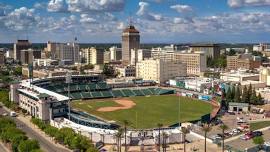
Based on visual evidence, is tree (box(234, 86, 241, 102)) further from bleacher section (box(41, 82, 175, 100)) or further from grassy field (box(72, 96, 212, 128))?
bleacher section (box(41, 82, 175, 100))

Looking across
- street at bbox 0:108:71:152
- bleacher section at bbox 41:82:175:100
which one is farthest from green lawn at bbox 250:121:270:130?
bleacher section at bbox 41:82:175:100

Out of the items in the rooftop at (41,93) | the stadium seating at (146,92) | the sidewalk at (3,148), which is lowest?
the sidewalk at (3,148)

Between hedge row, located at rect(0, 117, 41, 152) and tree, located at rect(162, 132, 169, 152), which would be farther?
tree, located at rect(162, 132, 169, 152)

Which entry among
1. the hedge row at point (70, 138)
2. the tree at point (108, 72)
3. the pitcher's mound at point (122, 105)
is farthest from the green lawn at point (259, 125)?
the tree at point (108, 72)

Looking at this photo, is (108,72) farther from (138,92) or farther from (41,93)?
(41,93)

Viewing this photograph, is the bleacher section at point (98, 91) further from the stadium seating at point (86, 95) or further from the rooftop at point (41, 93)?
the rooftop at point (41, 93)

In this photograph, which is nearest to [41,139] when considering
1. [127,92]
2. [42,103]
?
[42,103]
